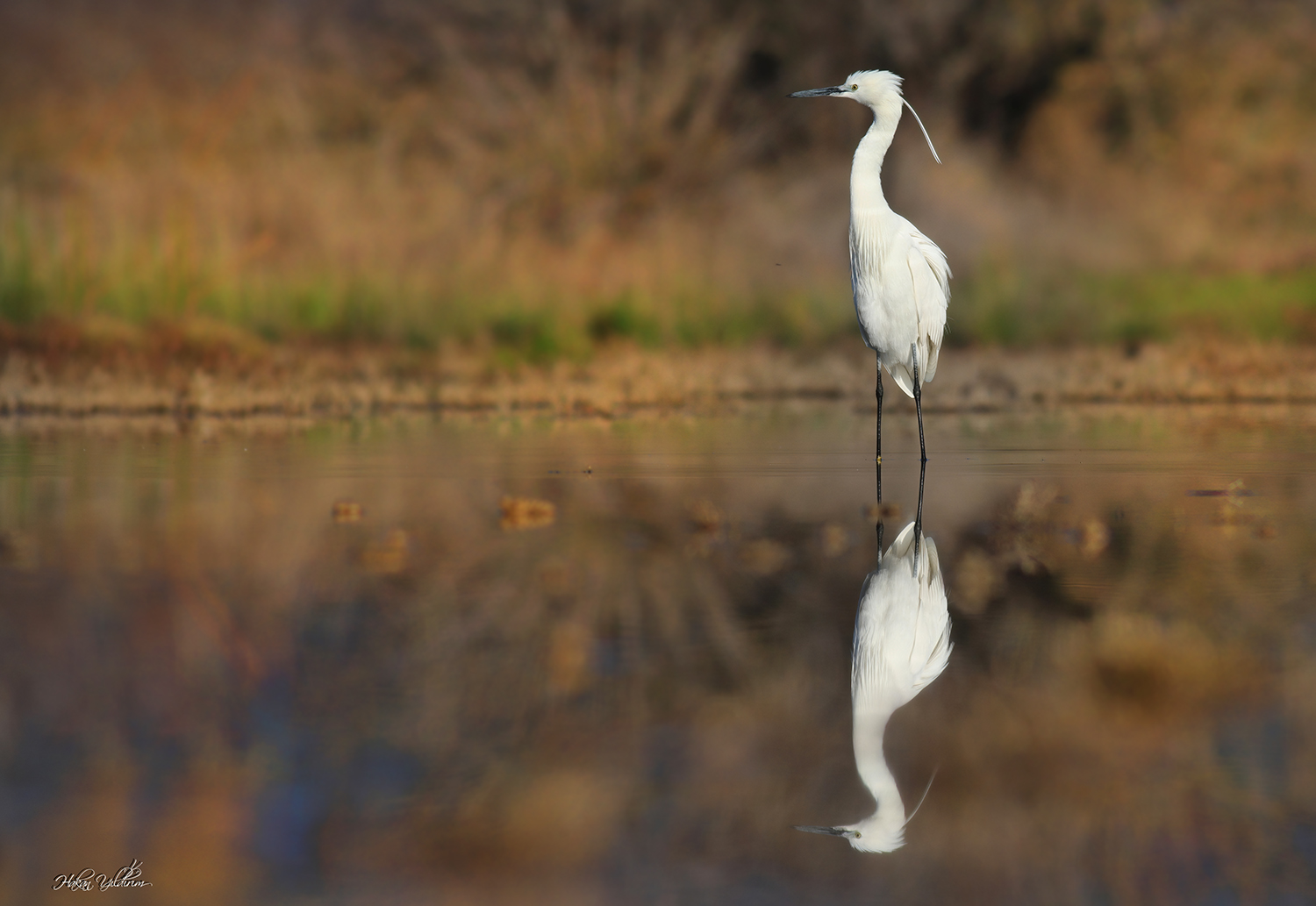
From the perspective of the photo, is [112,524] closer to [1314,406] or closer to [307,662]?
[307,662]

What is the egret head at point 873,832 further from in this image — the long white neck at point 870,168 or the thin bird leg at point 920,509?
the long white neck at point 870,168

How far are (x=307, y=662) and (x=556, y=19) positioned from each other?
13258mm

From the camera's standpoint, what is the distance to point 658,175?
14.6 m

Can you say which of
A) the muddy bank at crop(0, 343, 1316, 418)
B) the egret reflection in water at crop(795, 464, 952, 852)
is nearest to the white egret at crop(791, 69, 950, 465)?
the egret reflection in water at crop(795, 464, 952, 852)

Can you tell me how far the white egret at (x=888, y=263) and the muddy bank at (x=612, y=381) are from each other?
3.55 m

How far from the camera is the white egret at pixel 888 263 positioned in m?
7.63

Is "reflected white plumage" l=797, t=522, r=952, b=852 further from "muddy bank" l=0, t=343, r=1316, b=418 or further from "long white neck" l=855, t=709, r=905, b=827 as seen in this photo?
"muddy bank" l=0, t=343, r=1316, b=418

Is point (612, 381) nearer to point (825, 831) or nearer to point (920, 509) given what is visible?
point (920, 509)

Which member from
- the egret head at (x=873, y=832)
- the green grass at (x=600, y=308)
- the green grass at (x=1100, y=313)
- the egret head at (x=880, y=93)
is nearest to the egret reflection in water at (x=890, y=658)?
the egret head at (x=873, y=832)

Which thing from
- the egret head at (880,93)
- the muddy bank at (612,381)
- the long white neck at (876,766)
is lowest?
the long white neck at (876,766)

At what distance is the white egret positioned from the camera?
7.63m
